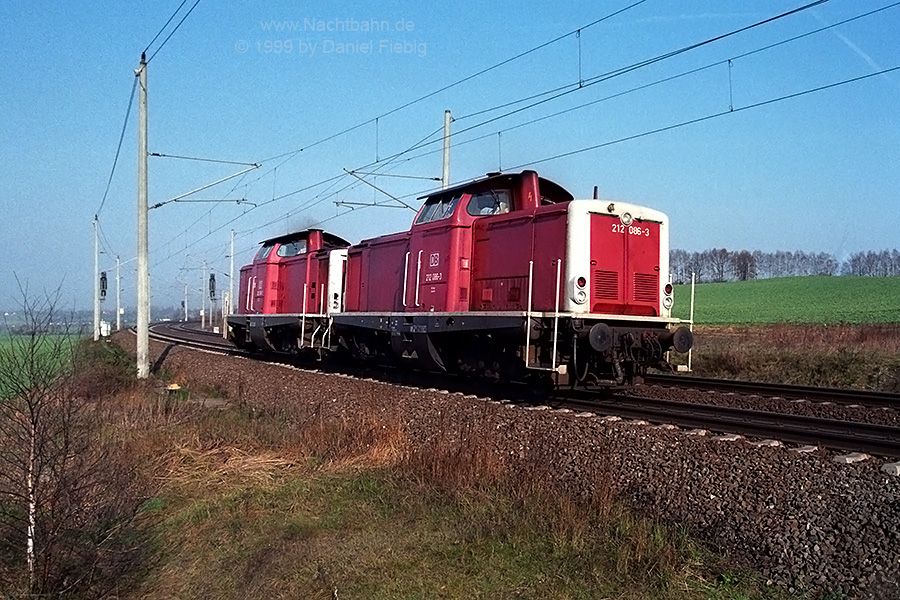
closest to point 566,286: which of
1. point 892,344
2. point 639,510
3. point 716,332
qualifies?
point 639,510

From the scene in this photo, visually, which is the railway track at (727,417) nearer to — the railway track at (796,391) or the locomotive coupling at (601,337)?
the railway track at (796,391)

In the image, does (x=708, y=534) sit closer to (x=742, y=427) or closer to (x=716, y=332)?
(x=742, y=427)

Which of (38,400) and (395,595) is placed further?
(38,400)

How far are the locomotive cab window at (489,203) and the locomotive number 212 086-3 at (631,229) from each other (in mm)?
2035

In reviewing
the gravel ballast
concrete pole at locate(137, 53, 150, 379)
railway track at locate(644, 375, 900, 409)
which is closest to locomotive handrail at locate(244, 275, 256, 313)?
concrete pole at locate(137, 53, 150, 379)

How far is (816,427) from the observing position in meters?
9.27

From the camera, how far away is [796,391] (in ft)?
41.8

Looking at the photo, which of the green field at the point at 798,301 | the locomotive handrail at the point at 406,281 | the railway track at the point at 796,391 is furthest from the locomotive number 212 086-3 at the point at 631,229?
the green field at the point at 798,301

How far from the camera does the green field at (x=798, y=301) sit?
118 feet

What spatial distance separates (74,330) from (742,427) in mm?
7332

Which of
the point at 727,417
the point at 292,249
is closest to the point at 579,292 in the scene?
the point at 727,417

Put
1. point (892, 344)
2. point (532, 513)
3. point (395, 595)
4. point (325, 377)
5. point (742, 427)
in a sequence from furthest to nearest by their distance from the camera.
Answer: point (892, 344), point (325, 377), point (742, 427), point (532, 513), point (395, 595)

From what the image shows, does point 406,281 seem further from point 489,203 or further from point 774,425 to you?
point 774,425

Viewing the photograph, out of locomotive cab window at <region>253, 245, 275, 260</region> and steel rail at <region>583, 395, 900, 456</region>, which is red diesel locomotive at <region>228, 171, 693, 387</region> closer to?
steel rail at <region>583, 395, 900, 456</region>
